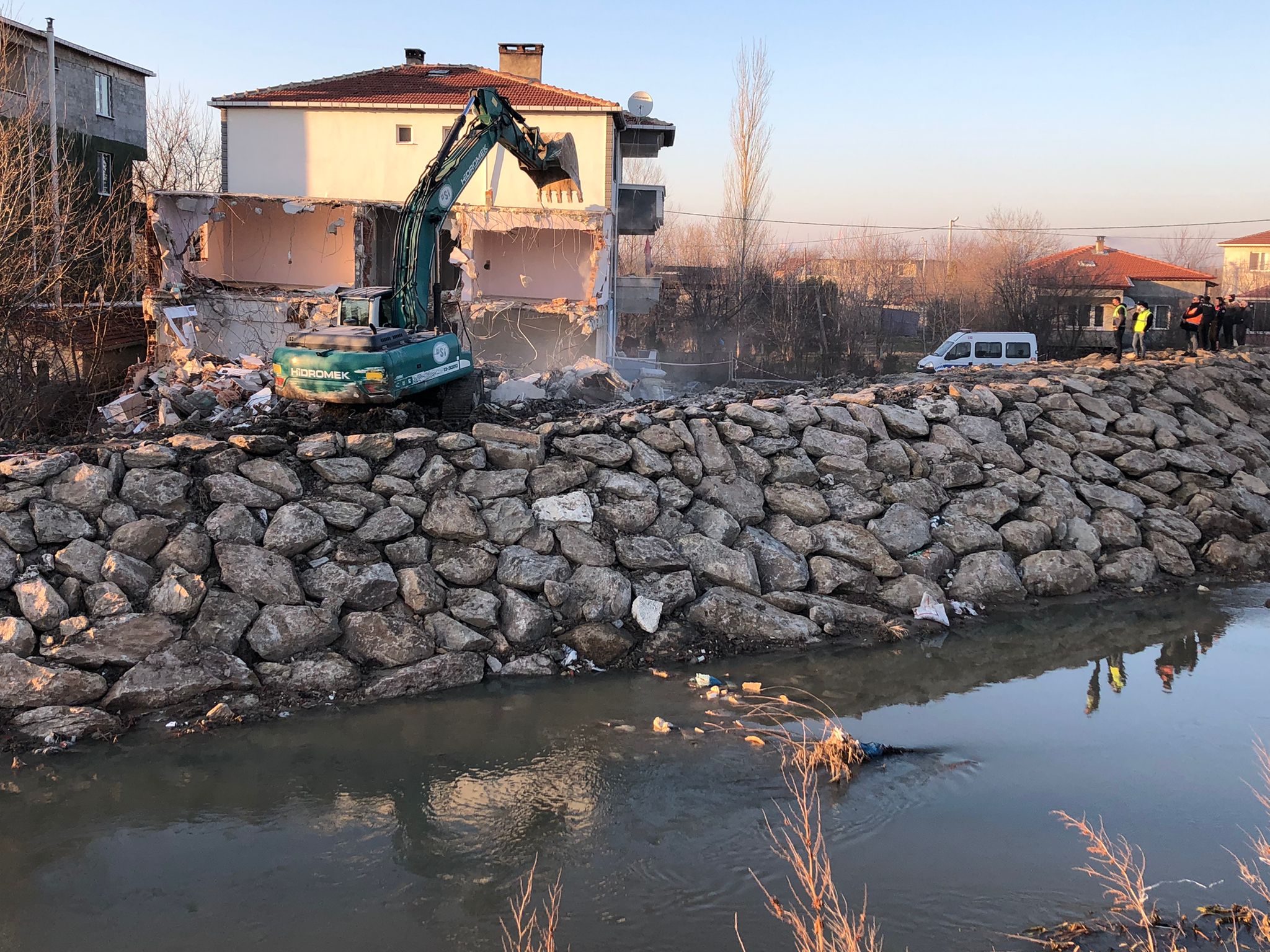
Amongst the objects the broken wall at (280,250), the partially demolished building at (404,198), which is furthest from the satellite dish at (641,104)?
the broken wall at (280,250)

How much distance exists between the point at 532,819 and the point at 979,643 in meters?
5.61

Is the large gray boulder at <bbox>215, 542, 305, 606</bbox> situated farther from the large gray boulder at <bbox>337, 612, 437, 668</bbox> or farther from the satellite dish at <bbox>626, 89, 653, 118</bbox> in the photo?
the satellite dish at <bbox>626, 89, 653, 118</bbox>

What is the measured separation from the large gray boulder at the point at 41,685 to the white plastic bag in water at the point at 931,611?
25.6ft

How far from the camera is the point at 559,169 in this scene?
13852 mm

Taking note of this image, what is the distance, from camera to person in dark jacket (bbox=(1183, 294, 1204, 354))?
2073cm

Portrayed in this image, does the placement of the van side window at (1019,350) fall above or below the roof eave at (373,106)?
below

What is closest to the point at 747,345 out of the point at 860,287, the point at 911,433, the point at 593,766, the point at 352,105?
the point at 860,287

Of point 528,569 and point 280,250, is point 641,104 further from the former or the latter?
point 528,569

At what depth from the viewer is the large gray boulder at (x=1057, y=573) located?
38.8ft

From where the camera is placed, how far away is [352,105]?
25.2 m

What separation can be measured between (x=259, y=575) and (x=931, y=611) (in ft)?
22.3

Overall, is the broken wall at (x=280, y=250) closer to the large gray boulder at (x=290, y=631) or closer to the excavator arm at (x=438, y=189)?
the excavator arm at (x=438, y=189)

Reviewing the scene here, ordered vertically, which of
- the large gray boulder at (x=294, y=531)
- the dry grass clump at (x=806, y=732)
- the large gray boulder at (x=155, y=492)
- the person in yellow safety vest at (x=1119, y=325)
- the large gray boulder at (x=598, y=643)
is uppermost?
the person in yellow safety vest at (x=1119, y=325)

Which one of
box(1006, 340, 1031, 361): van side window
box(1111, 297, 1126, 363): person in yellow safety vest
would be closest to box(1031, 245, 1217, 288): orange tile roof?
box(1006, 340, 1031, 361): van side window
